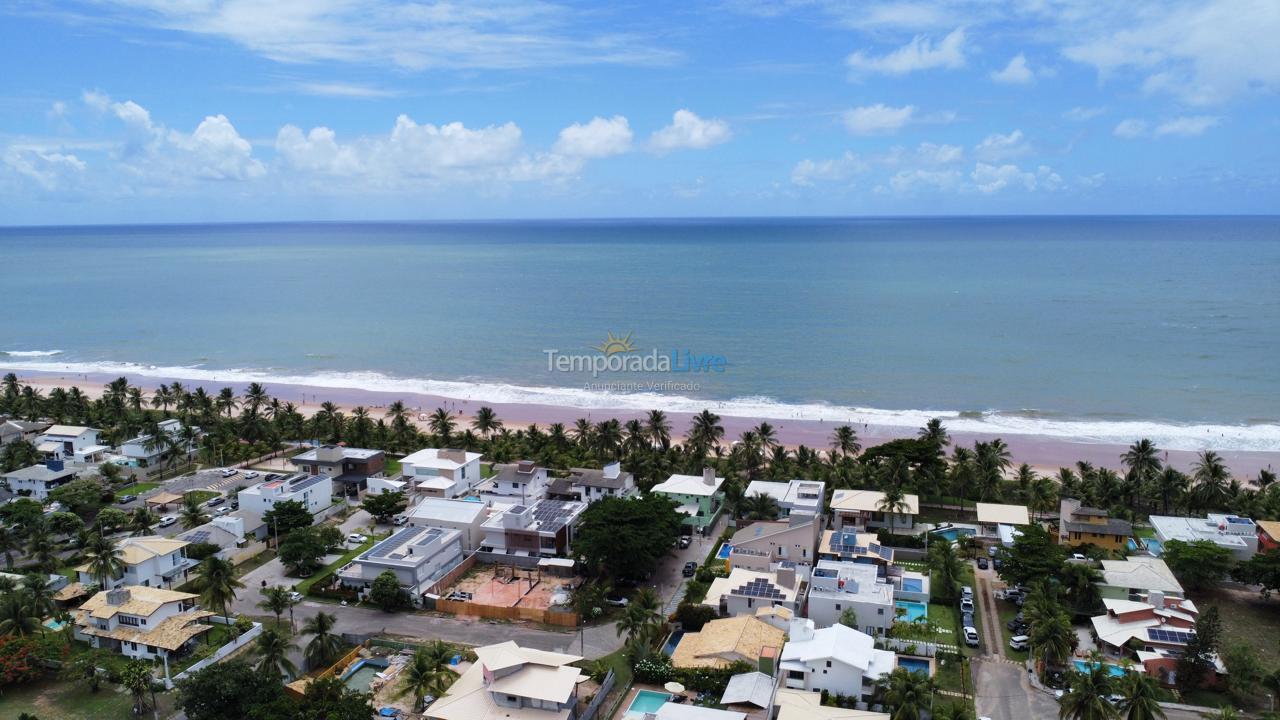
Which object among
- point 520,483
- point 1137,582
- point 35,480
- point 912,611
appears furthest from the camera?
point 35,480

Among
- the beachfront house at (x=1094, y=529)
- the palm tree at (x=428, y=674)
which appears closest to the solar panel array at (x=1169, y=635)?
the beachfront house at (x=1094, y=529)

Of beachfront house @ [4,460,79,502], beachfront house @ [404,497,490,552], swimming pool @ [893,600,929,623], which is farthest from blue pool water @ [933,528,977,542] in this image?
beachfront house @ [4,460,79,502]

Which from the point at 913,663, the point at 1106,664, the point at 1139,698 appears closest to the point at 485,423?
the point at 913,663

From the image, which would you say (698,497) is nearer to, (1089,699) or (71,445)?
(1089,699)

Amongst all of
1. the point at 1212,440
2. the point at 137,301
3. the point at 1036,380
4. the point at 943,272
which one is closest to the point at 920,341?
the point at 1036,380

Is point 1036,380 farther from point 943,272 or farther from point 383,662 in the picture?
point 943,272

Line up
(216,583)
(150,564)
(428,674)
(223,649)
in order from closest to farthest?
1. (428,674)
2. (223,649)
3. (216,583)
4. (150,564)

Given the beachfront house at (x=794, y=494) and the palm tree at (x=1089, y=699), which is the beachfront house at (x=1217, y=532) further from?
the palm tree at (x=1089, y=699)
